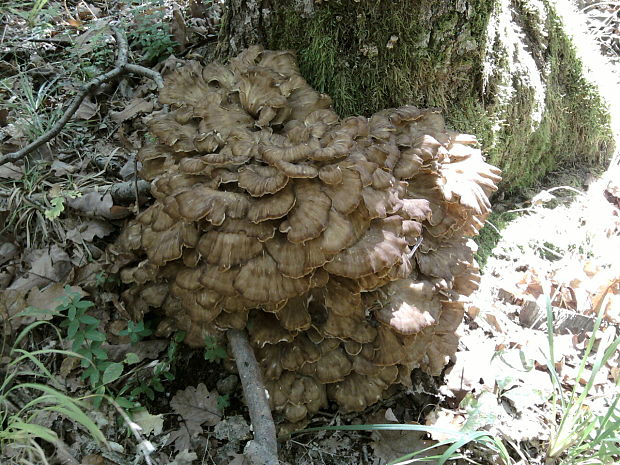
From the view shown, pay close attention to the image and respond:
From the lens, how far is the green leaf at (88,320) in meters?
3.10

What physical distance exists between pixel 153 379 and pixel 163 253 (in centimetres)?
92

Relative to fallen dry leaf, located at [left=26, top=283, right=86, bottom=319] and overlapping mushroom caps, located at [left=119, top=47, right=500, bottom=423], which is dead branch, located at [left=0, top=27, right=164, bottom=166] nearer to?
fallen dry leaf, located at [left=26, top=283, right=86, bottom=319]

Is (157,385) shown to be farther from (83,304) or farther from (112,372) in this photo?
(83,304)

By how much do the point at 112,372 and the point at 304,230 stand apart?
1.56 meters

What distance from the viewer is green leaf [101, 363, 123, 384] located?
299cm

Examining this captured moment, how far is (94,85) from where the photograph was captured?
4.34 m

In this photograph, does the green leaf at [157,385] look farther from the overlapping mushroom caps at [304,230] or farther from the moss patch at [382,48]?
the moss patch at [382,48]

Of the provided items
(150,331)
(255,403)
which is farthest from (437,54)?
(150,331)

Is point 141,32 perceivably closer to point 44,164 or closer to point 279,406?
point 44,164

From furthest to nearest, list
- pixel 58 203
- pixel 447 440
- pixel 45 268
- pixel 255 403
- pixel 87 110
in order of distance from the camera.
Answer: pixel 87 110
pixel 58 203
pixel 45 268
pixel 255 403
pixel 447 440

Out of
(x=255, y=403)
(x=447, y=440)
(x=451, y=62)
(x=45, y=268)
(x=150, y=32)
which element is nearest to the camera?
(x=447, y=440)

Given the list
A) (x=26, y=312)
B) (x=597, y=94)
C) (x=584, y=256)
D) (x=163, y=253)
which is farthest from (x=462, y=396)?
(x=597, y=94)

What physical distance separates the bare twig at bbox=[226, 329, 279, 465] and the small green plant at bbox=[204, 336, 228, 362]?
0.16 meters

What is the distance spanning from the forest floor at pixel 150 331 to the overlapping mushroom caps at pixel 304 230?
31 cm
